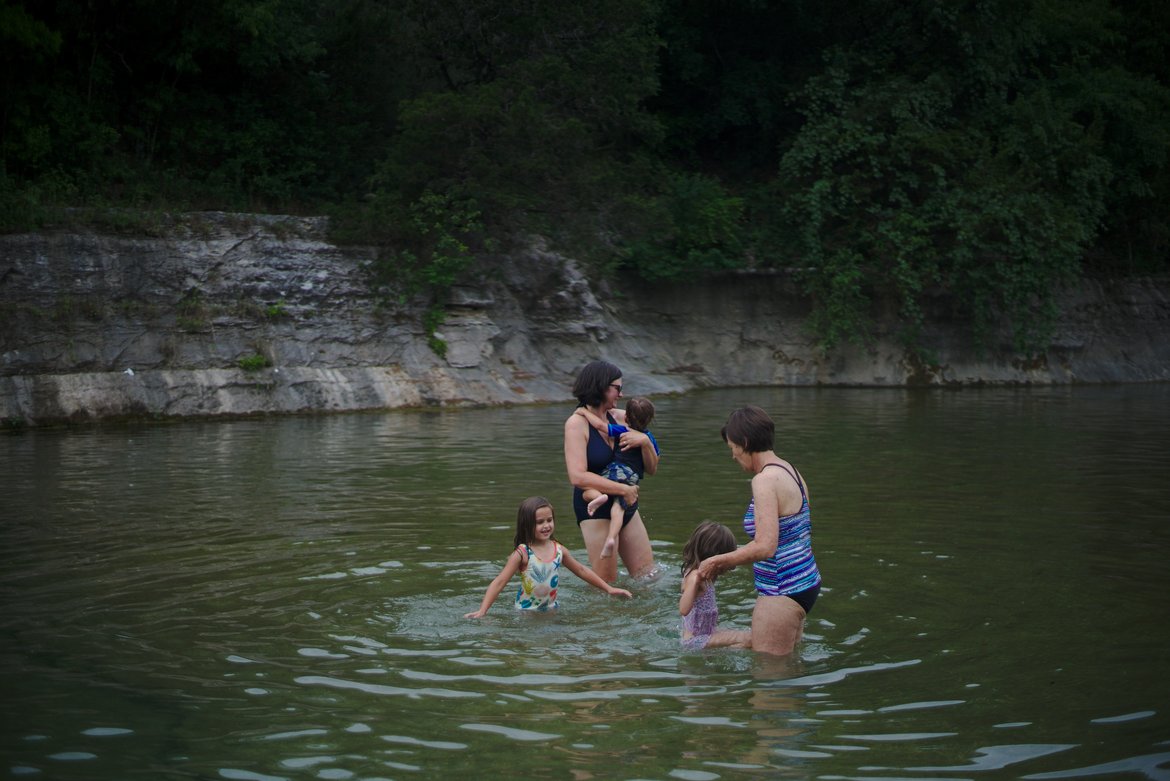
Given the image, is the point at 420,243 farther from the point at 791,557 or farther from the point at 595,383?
the point at 791,557

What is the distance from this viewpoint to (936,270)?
2986cm

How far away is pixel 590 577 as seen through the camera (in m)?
7.62

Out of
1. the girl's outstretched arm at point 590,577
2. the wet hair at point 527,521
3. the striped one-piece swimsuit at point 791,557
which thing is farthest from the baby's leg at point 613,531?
the striped one-piece swimsuit at point 791,557

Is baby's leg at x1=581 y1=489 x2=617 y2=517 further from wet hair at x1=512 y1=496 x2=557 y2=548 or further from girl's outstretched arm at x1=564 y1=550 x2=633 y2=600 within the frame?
wet hair at x1=512 y1=496 x2=557 y2=548

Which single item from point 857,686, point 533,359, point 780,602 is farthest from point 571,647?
point 533,359

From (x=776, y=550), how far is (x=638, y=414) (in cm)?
224

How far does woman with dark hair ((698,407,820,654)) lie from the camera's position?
246 inches

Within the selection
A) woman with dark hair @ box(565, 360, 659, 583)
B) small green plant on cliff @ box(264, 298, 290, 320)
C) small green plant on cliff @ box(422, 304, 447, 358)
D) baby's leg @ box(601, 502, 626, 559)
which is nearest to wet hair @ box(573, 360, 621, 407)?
woman with dark hair @ box(565, 360, 659, 583)

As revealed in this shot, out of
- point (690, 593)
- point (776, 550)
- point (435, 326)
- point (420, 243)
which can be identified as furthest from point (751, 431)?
point (420, 243)

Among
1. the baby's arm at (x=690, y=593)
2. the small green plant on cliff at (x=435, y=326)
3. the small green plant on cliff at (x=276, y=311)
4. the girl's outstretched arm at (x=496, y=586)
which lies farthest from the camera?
the small green plant on cliff at (x=435, y=326)

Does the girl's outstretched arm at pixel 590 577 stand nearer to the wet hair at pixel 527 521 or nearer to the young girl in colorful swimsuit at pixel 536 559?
the young girl in colorful swimsuit at pixel 536 559

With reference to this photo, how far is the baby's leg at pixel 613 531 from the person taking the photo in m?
8.04

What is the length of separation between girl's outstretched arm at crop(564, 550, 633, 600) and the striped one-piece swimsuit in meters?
1.51

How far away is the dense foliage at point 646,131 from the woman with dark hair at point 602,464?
57.5ft
